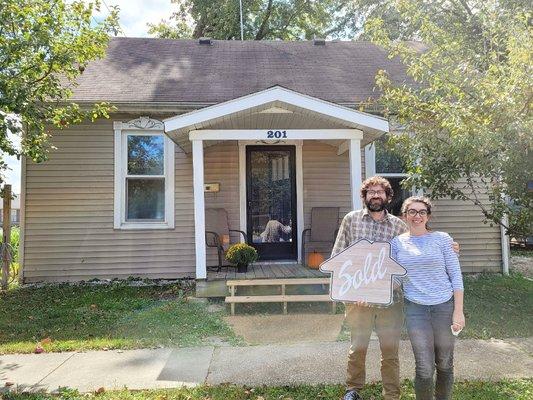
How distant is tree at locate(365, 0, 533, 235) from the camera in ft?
13.1

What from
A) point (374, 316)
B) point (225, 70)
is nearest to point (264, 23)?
point (225, 70)

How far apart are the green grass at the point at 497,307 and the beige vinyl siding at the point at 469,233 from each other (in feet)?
0.92

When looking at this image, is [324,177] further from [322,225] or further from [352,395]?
[352,395]

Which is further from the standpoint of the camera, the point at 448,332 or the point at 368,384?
the point at 368,384

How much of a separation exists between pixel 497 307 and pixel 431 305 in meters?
4.16

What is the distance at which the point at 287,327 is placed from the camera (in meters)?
5.11

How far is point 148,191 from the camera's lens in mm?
8062

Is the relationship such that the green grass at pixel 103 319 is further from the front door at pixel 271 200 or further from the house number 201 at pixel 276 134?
the house number 201 at pixel 276 134

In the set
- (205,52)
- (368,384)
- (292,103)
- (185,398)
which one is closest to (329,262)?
(368,384)

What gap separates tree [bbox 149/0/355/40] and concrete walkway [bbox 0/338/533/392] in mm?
17143

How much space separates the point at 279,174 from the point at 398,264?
5.62 metres

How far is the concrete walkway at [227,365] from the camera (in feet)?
11.8

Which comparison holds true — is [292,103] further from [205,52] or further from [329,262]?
[205,52]

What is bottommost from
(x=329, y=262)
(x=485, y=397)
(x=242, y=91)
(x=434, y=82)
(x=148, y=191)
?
(x=485, y=397)
